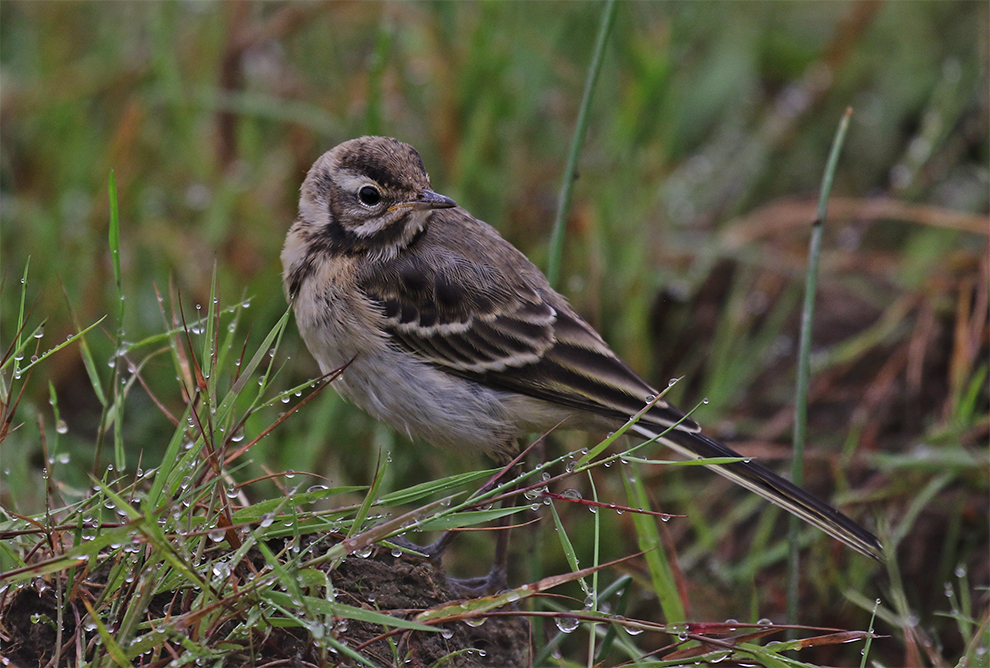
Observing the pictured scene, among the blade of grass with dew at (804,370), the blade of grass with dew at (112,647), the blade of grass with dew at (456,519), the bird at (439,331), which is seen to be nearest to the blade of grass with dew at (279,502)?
the blade of grass with dew at (456,519)

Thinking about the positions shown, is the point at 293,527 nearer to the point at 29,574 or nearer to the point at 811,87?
the point at 29,574

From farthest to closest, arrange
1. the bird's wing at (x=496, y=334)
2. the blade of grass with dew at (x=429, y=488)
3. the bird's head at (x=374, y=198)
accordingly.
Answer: the bird's head at (x=374, y=198)
the bird's wing at (x=496, y=334)
the blade of grass with dew at (x=429, y=488)

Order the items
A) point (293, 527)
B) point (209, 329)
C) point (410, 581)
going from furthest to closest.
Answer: point (410, 581) → point (209, 329) → point (293, 527)

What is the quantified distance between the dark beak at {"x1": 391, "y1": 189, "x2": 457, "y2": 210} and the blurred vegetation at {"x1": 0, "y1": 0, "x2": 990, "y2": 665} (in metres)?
0.97

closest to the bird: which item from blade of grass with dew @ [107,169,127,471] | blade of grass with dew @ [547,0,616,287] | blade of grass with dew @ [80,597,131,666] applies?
blade of grass with dew @ [547,0,616,287]

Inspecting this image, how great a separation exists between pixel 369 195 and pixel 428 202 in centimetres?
26

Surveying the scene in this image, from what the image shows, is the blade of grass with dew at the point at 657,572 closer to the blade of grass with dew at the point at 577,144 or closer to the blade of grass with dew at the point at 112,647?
the blade of grass with dew at the point at 577,144

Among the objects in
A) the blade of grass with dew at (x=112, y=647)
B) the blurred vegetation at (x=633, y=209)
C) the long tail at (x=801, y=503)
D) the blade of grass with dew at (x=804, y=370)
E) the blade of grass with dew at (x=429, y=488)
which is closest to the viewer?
the blade of grass with dew at (x=112, y=647)

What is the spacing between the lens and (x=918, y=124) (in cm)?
781

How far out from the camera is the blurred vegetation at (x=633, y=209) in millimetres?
4984

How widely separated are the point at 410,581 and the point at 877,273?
424cm

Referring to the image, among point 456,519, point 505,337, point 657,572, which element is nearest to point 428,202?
point 505,337

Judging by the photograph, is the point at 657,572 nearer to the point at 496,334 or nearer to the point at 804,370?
the point at 804,370

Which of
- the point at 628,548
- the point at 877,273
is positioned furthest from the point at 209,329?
the point at 877,273
